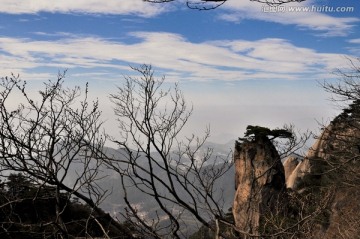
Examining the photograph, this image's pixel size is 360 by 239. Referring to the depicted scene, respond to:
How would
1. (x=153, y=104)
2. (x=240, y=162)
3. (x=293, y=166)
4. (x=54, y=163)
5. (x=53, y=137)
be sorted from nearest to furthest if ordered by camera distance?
(x=54, y=163) → (x=53, y=137) → (x=153, y=104) → (x=240, y=162) → (x=293, y=166)

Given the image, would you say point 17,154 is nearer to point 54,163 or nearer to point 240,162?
point 54,163

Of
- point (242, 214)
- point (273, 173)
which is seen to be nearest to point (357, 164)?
point (273, 173)

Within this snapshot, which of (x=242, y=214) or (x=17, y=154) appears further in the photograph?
(x=242, y=214)

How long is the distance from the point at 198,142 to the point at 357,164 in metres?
13.6

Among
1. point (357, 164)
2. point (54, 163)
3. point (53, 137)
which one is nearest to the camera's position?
point (54, 163)

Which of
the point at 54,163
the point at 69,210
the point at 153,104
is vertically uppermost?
the point at 153,104

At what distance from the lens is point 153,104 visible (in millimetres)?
6699

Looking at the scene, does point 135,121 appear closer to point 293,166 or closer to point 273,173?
point 273,173

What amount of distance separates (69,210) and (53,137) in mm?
18954

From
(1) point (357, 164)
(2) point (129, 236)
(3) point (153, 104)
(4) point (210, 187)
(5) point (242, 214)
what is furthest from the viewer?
(5) point (242, 214)

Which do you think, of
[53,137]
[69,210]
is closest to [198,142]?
[53,137]

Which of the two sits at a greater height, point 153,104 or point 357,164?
point 153,104

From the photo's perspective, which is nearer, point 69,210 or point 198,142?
point 198,142

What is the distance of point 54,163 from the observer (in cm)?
A: 479
